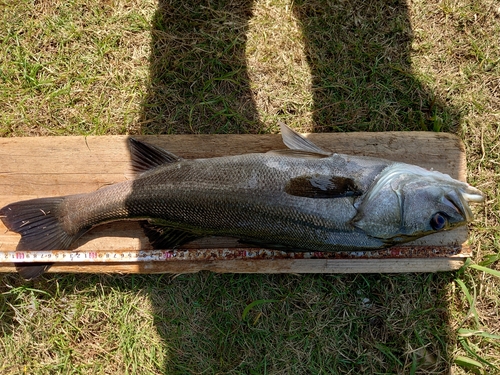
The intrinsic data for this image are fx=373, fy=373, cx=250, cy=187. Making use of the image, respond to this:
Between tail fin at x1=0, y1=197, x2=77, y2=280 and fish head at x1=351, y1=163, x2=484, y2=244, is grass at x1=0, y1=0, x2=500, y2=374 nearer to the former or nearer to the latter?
tail fin at x1=0, y1=197, x2=77, y2=280

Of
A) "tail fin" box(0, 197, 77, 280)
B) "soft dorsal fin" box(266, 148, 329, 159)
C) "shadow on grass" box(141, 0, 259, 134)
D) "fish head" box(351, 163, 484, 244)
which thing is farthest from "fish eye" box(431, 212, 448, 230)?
"tail fin" box(0, 197, 77, 280)

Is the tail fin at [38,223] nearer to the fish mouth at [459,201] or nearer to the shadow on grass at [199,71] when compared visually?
the shadow on grass at [199,71]

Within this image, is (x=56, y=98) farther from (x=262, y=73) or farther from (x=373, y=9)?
(x=373, y=9)

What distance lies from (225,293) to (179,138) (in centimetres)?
165

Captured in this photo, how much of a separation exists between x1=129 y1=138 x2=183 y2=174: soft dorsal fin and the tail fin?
2.64 feet

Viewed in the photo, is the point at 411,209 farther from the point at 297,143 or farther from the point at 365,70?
the point at 365,70

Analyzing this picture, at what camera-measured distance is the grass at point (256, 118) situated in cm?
382

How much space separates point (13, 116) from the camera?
13.1 ft

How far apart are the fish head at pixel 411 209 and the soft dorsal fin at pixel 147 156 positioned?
1.72m

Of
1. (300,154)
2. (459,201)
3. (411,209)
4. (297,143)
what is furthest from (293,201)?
(459,201)

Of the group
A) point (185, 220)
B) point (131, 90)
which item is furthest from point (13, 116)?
point (185, 220)

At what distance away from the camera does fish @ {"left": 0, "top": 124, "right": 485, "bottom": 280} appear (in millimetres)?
2984

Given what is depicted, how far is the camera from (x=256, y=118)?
13.2 ft

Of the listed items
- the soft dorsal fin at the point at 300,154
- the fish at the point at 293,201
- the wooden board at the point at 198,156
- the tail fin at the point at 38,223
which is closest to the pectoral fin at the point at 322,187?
the fish at the point at 293,201
